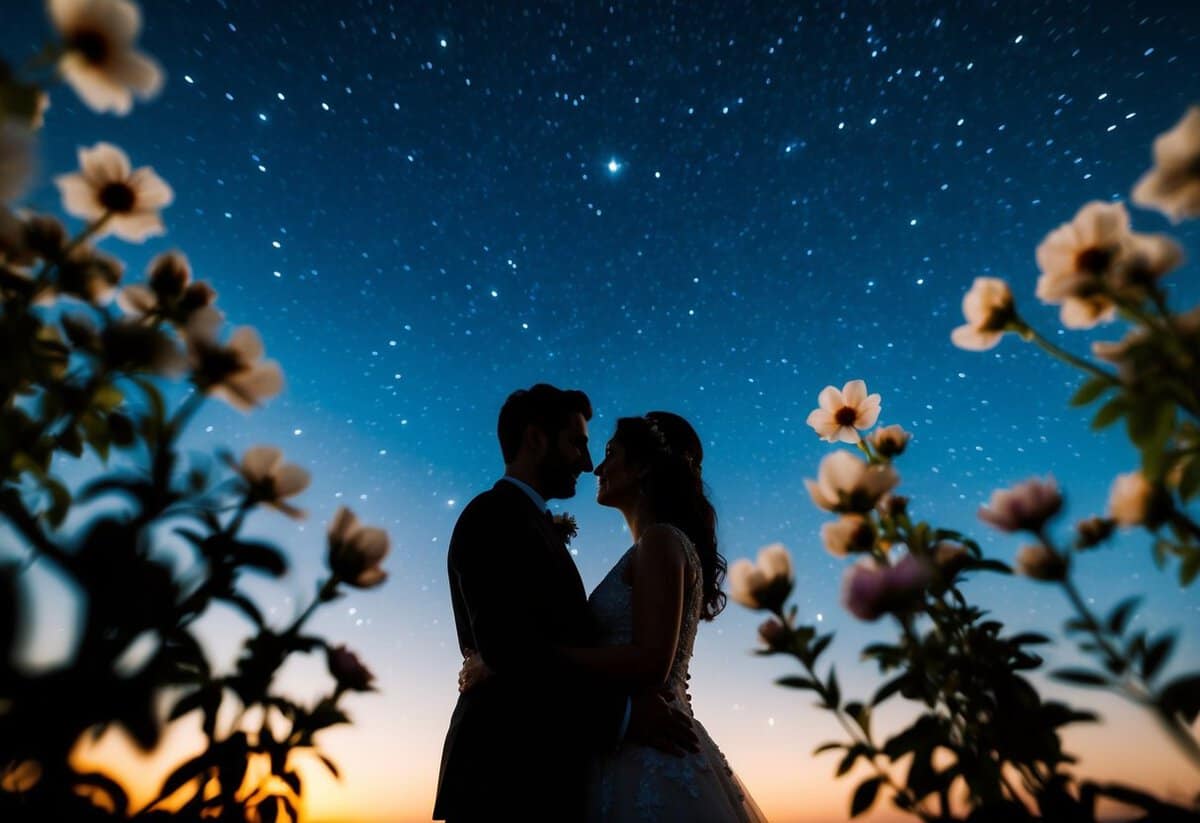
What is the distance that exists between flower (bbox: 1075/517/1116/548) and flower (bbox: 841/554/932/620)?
0.25 m

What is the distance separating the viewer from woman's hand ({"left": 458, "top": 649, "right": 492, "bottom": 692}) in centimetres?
191

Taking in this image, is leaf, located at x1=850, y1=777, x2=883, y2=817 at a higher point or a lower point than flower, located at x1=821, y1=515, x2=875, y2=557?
lower

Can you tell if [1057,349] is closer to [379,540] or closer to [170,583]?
[379,540]

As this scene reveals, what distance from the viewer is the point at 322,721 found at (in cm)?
68

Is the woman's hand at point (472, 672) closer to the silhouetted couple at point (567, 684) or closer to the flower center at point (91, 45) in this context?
the silhouetted couple at point (567, 684)

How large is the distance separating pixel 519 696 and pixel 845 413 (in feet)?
3.83

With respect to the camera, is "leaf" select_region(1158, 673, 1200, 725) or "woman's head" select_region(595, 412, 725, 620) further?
"woman's head" select_region(595, 412, 725, 620)

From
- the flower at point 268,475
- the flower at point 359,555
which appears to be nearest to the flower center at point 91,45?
the flower at point 268,475

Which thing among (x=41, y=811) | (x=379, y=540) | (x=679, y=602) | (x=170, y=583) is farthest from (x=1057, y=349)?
(x=679, y=602)

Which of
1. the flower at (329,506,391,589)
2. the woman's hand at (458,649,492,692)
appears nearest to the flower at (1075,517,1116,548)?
the flower at (329,506,391,589)

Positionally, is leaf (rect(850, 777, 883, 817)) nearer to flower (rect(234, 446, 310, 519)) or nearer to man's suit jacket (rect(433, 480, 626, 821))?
flower (rect(234, 446, 310, 519))

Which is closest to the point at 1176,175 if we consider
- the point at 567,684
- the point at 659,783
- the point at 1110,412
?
the point at 1110,412

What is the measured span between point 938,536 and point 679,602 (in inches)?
46.2

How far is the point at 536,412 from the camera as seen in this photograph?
2688 millimetres
